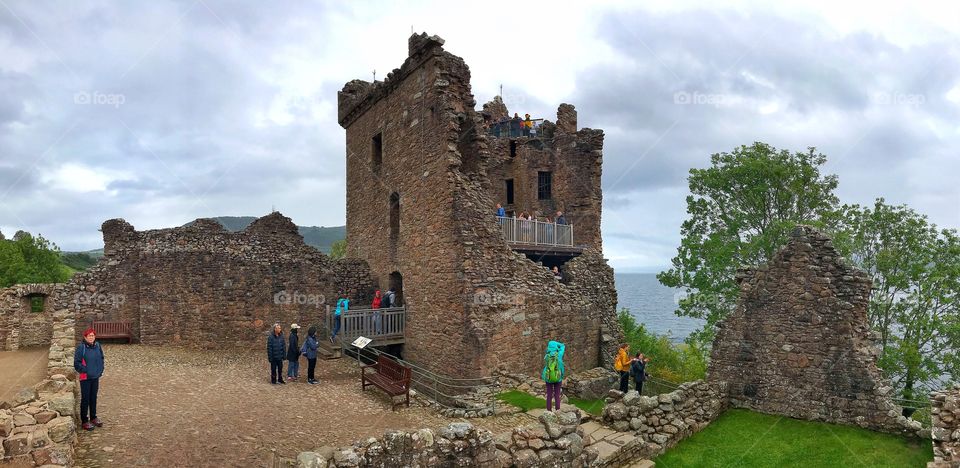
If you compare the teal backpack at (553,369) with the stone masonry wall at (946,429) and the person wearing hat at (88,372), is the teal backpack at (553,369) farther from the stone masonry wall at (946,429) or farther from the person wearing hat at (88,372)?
the person wearing hat at (88,372)

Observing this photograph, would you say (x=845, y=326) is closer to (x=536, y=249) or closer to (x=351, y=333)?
(x=536, y=249)

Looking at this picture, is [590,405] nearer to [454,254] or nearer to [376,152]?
[454,254]

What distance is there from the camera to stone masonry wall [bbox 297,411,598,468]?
7543 millimetres

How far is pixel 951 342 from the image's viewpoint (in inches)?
843

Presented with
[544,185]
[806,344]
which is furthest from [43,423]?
[544,185]

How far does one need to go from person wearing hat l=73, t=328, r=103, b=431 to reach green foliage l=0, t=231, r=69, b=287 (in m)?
36.1

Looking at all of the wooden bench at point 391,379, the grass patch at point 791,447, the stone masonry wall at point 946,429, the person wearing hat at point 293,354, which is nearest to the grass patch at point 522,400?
the wooden bench at point 391,379

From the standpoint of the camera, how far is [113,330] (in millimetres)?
18812

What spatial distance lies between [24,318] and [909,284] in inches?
1413

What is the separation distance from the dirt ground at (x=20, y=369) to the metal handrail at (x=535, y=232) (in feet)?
47.2

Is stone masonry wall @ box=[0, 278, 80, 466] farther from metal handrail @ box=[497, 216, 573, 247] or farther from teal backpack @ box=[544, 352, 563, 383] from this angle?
Result: metal handrail @ box=[497, 216, 573, 247]

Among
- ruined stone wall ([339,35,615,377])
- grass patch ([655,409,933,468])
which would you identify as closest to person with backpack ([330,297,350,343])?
ruined stone wall ([339,35,615,377])

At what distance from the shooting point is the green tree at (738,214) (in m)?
24.4

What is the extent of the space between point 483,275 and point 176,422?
8.70 meters
